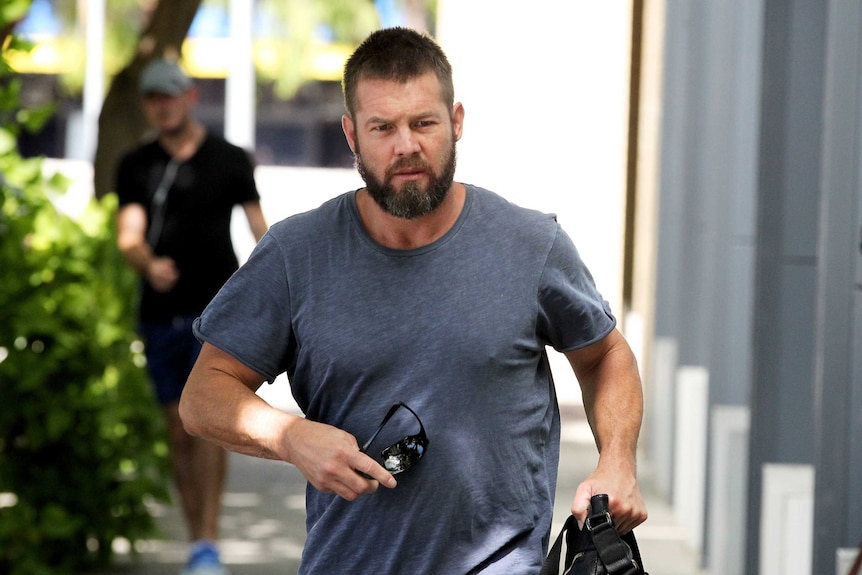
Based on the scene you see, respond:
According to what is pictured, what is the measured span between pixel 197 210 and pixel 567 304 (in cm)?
418

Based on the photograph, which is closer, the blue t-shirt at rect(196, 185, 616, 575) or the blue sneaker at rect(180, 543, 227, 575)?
the blue t-shirt at rect(196, 185, 616, 575)

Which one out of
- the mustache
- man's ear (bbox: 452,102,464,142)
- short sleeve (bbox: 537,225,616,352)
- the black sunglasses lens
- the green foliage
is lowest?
the green foliage

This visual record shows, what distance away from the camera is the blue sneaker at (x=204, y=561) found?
683 cm

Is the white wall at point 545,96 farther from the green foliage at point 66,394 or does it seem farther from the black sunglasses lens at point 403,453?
the black sunglasses lens at point 403,453

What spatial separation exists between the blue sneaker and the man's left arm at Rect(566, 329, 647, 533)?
12.0 ft

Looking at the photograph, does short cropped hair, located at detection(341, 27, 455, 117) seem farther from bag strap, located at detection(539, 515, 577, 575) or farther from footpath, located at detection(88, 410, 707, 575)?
footpath, located at detection(88, 410, 707, 575)

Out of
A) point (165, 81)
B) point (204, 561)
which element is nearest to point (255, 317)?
point (204, 561)

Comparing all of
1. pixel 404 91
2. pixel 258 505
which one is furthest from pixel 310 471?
pixel 258 505

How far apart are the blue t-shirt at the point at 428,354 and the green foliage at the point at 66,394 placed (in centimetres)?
324

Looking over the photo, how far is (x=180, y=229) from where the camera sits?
7.26m

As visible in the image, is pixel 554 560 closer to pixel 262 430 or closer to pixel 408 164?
pixel 262 430

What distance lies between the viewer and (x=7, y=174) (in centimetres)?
625

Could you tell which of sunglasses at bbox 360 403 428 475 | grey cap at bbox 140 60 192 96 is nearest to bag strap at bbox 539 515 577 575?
sunglasses at bbox 360 403 428 475

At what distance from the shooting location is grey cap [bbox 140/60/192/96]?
727cm
